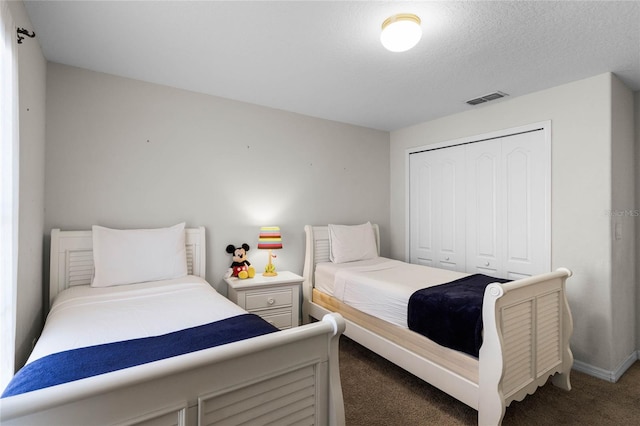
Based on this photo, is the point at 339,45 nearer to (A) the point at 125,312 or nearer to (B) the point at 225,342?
(B) the point at 225,342

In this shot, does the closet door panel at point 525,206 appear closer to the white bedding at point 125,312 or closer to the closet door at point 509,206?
the closet door at point 509,206

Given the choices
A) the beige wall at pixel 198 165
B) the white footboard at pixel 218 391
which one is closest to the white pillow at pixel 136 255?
the beige wall at pixel 198 165

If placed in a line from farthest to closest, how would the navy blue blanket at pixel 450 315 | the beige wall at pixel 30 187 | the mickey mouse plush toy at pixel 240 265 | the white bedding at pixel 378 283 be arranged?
the mickey mouse plush toy at pixel 240 265 < the white bedding at pixel 378 283 < the navy blue blanket at pixel 450 315 < the beige wall at pixel 30 187

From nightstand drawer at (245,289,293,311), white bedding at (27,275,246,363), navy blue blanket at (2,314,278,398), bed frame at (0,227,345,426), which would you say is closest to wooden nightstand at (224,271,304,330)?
nightstand drawer at (245,289,293,311)

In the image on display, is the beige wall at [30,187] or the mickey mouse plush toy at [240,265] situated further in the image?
the mickey mouse plush toy at [240,265]

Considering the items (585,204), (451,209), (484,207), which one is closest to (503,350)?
(585,204)

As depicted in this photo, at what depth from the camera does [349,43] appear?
205 centimetres

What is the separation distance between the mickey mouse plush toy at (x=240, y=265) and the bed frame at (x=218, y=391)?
1835 mm

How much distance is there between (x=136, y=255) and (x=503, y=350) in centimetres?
251

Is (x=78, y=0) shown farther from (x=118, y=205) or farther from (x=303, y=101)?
(x=303, y=101)

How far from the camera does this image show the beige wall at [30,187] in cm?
169

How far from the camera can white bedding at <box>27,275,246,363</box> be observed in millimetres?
1438

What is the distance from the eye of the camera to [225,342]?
4.36 ft

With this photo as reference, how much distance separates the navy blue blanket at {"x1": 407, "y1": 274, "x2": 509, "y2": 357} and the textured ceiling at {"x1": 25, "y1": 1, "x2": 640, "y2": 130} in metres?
1.65
